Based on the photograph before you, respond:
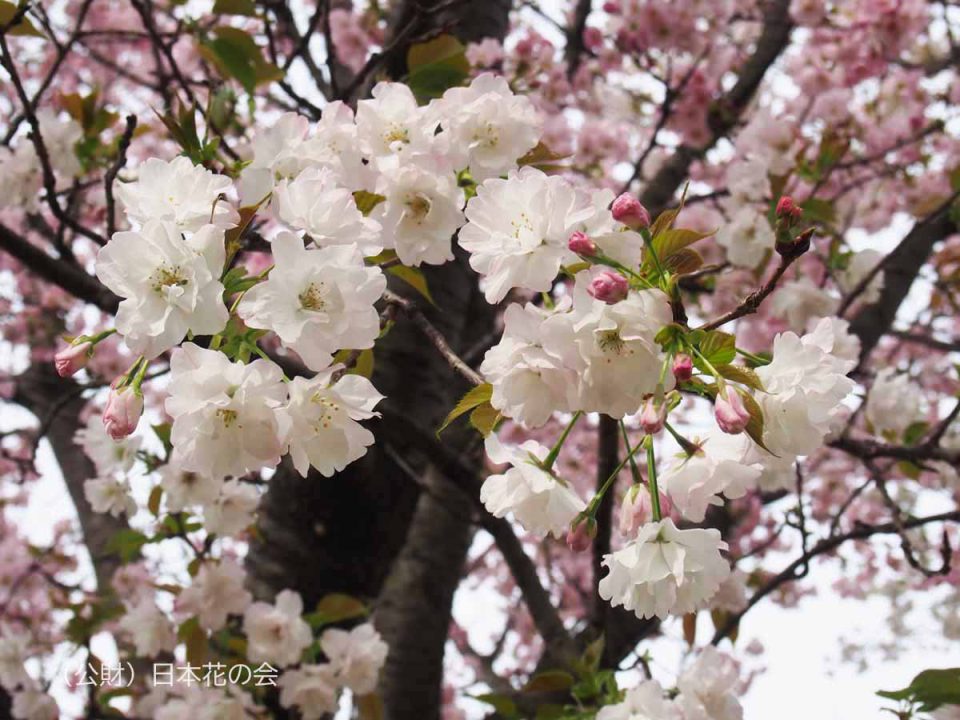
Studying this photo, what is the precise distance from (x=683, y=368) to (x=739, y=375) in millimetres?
78

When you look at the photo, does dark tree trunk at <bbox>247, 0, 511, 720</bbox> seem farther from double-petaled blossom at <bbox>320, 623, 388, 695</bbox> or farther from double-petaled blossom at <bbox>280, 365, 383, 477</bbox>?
double-petaled blossom at <bbox>280, 365, 383, 477</bbox>

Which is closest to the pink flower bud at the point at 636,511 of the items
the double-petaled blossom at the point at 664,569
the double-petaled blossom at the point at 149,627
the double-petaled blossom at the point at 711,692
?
the double-petaled blossom at the point at 664,569

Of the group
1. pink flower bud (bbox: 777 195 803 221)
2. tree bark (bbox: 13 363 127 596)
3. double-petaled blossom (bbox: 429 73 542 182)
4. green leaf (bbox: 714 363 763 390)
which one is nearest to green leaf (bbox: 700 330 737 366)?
green leaf (bbox: 714 363 763 390)

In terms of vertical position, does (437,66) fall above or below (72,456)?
below

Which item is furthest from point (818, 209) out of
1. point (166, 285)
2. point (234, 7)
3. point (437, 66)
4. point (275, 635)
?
point (166, 285)

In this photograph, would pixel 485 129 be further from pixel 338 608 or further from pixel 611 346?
pixel 338 608

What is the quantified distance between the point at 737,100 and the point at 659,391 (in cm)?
285

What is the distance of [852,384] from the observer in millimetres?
829

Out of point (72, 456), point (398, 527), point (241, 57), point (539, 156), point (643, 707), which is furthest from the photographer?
point (72, 456)

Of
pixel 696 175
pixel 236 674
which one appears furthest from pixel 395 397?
pixel 696 175

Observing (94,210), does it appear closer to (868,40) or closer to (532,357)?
(532,357)

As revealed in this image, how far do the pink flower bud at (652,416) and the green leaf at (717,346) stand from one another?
0.07 metres

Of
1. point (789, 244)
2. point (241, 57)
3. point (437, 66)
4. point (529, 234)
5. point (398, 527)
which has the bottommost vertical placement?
point (789, 244)

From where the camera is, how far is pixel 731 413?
2.34 feet
